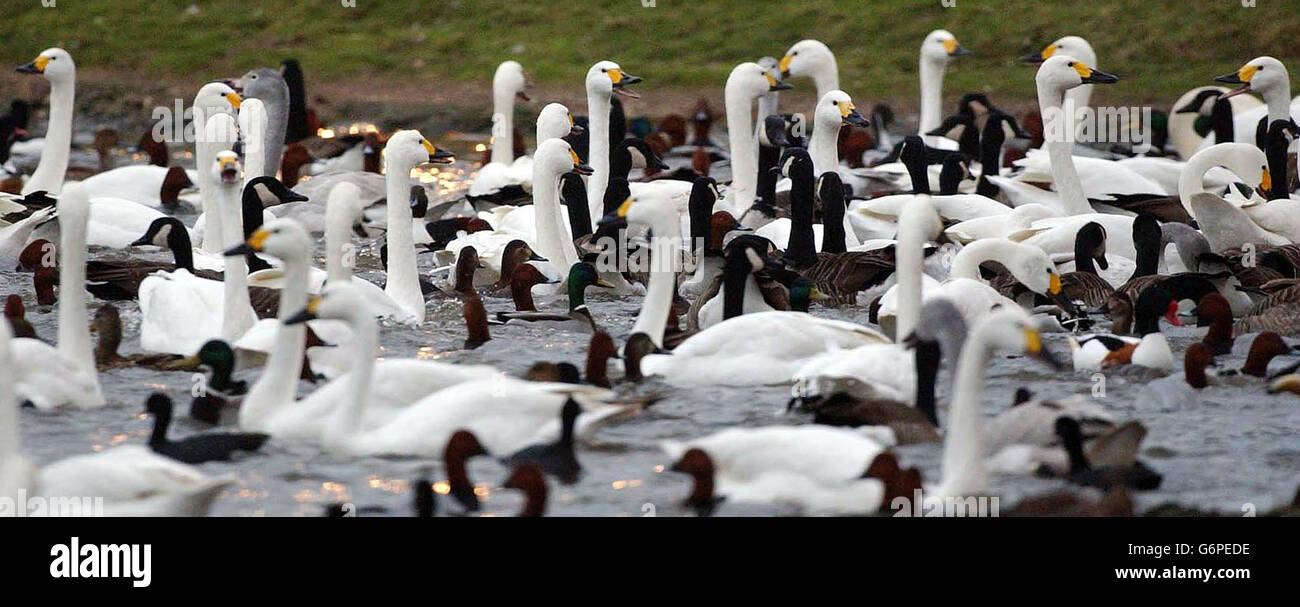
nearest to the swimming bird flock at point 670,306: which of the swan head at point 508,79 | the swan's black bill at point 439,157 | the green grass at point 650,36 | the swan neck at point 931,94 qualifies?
the swan's black bill at point 439,157

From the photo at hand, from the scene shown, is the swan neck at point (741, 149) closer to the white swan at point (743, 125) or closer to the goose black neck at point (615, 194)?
the white swan at point (743, 125)

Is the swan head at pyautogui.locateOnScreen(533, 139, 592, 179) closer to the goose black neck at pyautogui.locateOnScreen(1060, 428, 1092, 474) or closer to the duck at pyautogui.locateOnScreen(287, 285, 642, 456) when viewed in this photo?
the duck at pyautogui.locateOnScreen(287, 285, 642, 456)

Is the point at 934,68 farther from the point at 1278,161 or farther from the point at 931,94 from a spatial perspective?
the point at 1278,161

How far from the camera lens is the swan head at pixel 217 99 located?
41.3 ft

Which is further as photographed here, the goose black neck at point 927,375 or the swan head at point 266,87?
the swan head at point 266,87

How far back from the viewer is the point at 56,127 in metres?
13.8

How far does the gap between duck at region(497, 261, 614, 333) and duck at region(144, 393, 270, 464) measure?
2.74 meters

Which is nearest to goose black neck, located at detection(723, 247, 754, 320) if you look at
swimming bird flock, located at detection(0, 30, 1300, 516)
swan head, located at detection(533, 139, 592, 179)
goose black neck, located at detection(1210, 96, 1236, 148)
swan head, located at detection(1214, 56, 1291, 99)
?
swimming bird flock, located at detection(0, 30, 1300, 516)

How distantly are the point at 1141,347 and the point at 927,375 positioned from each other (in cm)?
162

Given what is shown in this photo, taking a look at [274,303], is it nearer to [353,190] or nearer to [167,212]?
[353,190]

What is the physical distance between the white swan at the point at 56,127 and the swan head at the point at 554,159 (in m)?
4.64

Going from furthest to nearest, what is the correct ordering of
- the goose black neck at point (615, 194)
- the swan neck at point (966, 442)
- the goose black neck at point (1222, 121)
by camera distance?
the goose black neck at point (1222, 121) → the goose black neck at point (615, 194) → the swan neck at point (966, 442)

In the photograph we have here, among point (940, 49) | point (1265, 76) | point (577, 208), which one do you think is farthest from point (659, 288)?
point (940, 49)

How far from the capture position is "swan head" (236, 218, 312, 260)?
298 inches
